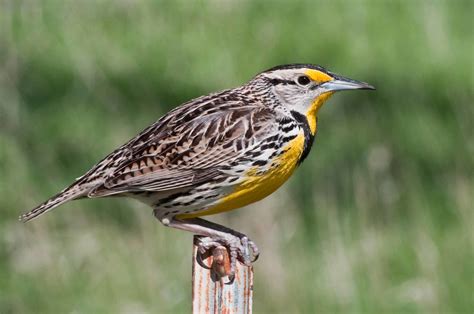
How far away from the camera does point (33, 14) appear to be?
8219 mm

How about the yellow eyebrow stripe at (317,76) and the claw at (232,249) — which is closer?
the claw at (232,249)

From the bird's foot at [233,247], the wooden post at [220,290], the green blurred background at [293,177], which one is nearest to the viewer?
the wooden post at [220,290]

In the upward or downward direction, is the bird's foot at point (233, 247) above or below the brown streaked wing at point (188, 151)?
below

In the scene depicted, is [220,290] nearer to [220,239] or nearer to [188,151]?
[220,239]

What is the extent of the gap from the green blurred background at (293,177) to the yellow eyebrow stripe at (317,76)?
4.36 ft

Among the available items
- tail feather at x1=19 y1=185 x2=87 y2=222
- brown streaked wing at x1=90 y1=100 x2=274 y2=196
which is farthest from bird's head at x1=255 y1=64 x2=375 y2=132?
tail feather at x1=19 y1=185 x2=87 y2=222

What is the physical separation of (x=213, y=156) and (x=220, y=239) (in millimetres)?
467

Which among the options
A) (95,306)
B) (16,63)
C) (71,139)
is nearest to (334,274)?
(95,306)

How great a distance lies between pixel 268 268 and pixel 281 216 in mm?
379

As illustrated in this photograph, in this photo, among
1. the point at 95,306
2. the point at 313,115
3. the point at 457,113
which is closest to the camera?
the point at 313,115

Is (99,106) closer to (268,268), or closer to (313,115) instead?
(268,268)

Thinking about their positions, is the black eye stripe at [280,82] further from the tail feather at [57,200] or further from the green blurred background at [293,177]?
the green blurred background at [293,177]

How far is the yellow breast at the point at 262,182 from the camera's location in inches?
198

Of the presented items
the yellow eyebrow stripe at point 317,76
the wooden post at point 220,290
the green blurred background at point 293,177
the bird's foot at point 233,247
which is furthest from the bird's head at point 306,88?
the green blurred background at point 293,177
